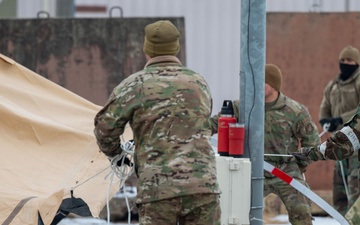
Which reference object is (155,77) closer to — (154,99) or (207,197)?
(154,99)

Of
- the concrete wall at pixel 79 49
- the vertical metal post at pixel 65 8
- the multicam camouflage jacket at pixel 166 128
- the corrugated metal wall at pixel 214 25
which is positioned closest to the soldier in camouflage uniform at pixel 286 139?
the multicam camouflage jacket at pixel 166 128

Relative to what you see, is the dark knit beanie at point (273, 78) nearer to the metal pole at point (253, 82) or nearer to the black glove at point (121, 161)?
the metal pole at point (253, 82)

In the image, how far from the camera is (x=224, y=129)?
7219mm

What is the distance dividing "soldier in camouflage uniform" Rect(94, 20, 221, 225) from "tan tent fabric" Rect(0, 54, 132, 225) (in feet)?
2.87

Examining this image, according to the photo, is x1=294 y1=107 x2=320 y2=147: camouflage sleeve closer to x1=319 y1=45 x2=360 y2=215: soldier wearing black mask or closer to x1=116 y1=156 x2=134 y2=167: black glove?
x1=116 y1=156 x2=134 y2=167: black glove

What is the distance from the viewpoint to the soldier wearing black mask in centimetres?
1179

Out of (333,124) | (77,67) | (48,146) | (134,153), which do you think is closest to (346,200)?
(333,124)

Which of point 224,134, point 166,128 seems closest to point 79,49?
point 224,134

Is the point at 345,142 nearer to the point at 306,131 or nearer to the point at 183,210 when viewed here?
the point at 183,210

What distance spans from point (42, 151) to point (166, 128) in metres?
1.64

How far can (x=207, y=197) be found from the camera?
20.3 feet

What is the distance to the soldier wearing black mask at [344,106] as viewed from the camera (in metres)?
11.8

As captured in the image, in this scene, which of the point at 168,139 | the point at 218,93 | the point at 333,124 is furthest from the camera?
the point at 218,93

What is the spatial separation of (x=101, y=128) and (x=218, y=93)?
7.64 meters
